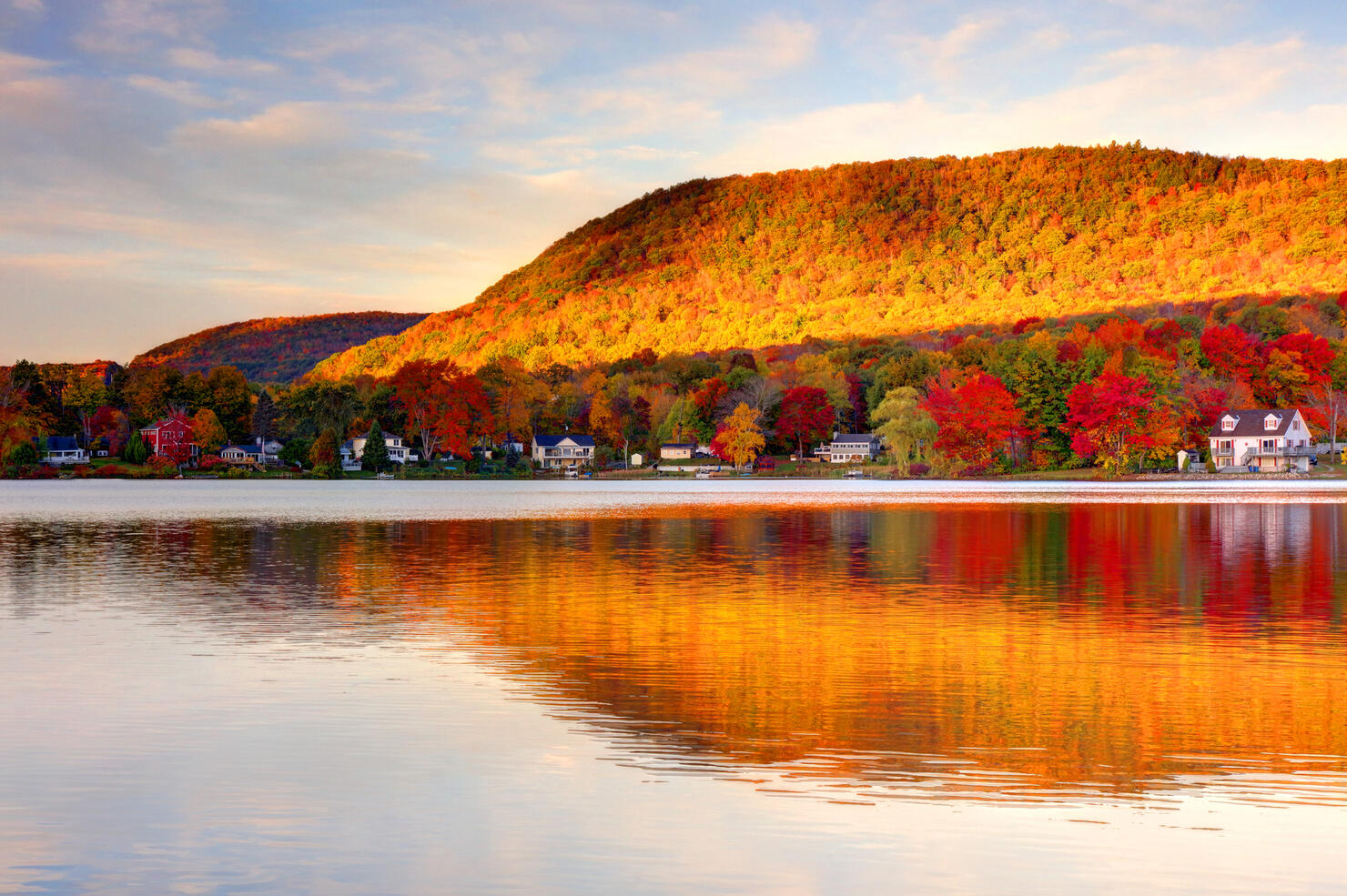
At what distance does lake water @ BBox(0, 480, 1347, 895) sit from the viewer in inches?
299

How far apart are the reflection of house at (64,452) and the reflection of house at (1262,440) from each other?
410ft

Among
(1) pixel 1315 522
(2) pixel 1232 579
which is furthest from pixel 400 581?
(1) pixel 1315 522

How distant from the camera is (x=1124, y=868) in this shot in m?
7.41

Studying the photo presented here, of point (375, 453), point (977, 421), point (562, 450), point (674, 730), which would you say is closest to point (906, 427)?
point (977, 421)

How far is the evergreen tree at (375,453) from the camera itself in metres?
131

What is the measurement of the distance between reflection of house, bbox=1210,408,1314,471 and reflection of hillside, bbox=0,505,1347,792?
8537 centimetres

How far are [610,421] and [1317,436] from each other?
80688mm

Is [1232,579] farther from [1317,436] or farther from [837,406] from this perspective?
[837,406]

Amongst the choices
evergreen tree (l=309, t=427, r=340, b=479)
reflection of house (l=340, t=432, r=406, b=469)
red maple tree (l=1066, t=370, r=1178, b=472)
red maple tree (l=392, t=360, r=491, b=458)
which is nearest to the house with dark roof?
reflection of house (l=340, t=432, r=406, b=469)

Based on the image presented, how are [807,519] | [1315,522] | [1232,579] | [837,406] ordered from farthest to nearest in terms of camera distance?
[837,406] < [807,519] < [1315,522] < [1232,579]

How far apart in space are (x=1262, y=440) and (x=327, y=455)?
9733cm

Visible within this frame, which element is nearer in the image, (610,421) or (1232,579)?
(1232,579)

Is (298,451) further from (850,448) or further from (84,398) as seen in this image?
(850,448)

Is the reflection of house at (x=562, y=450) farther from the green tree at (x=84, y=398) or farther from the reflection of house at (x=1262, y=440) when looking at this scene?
the reflection of house at (x=1262, y=440)
